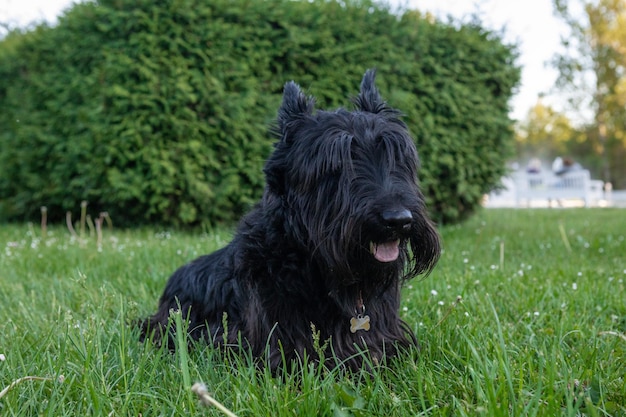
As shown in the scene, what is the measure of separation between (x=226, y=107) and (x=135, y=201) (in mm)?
1771

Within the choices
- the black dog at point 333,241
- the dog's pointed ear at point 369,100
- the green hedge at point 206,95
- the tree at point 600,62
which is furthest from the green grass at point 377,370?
the tree at point 600,62

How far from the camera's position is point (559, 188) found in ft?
70.9

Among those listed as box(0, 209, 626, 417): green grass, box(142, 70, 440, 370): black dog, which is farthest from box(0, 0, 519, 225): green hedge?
box(142, 70, 440, 370): black dog

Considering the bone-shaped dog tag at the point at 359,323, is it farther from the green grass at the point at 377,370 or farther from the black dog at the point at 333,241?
the green grass at the point at 377,370

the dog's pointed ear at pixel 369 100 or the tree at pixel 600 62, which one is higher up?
the tree at pixel 600 62

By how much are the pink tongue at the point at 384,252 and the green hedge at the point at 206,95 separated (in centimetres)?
506

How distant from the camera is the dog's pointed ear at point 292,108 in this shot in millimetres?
2588

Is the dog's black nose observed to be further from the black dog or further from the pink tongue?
the pink tongue

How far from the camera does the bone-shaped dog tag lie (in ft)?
7.81

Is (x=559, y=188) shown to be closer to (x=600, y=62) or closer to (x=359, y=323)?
(x=600, y=62)

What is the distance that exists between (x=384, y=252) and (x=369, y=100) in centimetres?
88

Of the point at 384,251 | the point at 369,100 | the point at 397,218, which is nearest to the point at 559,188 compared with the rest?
the point at 369,100

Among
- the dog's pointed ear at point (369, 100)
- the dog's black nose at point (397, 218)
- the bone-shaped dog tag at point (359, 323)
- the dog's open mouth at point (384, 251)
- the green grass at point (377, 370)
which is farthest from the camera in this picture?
the dog's pointed ear at point (369, 100)

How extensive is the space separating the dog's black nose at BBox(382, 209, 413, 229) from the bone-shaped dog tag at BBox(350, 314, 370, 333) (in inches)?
20.5
